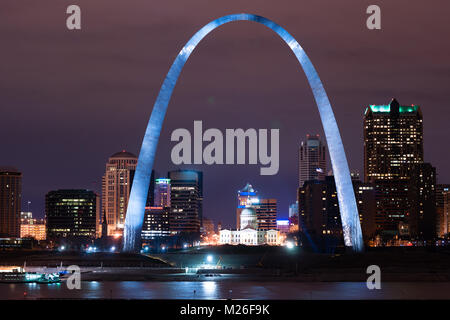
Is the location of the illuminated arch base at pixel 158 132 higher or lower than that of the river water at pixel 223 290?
higher

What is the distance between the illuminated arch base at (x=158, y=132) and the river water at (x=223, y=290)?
2545 centimetres

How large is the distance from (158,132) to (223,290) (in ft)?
125

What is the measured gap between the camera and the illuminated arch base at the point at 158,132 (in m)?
75.8

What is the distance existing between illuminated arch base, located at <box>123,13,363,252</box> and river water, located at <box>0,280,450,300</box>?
25454mm

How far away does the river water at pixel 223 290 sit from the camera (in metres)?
39.2

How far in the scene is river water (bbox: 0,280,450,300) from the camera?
39.2 metres

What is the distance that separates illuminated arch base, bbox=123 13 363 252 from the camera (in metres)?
75.8

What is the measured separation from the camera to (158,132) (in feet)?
257

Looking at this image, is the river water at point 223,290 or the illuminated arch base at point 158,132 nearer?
the river water at point 223,290

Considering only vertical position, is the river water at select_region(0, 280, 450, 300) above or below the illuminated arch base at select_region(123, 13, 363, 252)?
below

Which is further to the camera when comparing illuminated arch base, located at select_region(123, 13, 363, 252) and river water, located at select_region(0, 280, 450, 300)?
illuminated arch base, located at select_region(123, 13, 363, 252)
